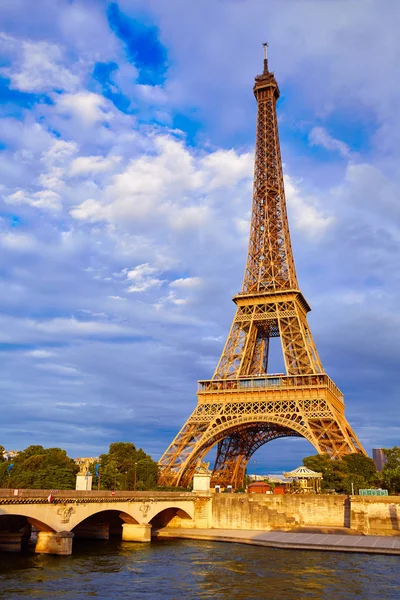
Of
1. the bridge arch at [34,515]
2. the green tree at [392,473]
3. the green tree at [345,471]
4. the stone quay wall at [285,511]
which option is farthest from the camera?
the green tree at [392,473]

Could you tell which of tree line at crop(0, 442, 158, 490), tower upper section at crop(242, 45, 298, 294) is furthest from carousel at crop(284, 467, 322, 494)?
tower upper section at crop(242, 45, 298, 294)

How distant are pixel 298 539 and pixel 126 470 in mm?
35960

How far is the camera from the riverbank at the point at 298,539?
126 ft

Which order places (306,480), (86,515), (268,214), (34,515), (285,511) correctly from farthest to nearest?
1. (268,214)
2. (306,480)
3. (285,511)
4. (86,515)
5. (34,515)

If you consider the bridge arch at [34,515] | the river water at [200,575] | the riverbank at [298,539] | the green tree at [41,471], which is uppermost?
the green tree at [41,471]

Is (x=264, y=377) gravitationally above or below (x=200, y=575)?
above

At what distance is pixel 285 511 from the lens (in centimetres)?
5012

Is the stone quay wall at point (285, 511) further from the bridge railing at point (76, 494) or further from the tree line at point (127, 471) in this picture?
the bridge railing at point (76, 494)

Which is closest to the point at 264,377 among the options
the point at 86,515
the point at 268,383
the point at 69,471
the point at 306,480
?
the point at 268,383

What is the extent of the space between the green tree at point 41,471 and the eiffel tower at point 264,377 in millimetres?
13091

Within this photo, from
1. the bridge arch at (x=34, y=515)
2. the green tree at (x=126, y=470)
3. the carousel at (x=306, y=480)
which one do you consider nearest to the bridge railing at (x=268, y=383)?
the carousel at (x=306, y=480)

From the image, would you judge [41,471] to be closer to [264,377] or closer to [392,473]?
[264,377]

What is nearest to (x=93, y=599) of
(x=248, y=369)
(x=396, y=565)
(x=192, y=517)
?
(x=396, y=565)

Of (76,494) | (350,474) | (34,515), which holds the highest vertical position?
(350,474)
